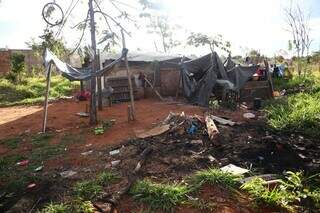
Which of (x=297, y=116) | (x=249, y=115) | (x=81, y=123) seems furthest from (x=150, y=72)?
(x=297, y=116)

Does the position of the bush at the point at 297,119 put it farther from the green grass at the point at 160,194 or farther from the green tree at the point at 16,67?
the green tree at the point at 16,67

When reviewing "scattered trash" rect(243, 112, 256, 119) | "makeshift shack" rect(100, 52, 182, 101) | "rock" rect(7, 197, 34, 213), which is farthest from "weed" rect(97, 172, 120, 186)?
"makeshift shack" rect(100, 52, 182, 101)

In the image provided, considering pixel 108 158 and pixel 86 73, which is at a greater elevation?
pixel 86 73

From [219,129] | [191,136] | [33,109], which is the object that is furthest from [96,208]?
[33,109]

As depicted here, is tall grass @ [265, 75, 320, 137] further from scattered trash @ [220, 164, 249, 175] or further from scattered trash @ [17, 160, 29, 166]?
scattered trash @ [17, 160, 29, 166]

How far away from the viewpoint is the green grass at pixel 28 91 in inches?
593

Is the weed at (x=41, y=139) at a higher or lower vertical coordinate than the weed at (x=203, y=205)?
higher

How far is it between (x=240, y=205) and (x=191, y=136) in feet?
8.85

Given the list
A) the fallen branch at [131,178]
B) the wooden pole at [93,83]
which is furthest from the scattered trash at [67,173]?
the wooden pole at [93,83]

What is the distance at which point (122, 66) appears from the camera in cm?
1406

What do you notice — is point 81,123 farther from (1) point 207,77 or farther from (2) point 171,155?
(1) point 207,77

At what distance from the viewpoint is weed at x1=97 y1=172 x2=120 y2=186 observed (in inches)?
197

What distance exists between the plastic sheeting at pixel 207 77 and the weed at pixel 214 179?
6.35 meters

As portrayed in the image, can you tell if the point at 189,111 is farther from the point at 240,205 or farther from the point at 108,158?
the point at 240,205
